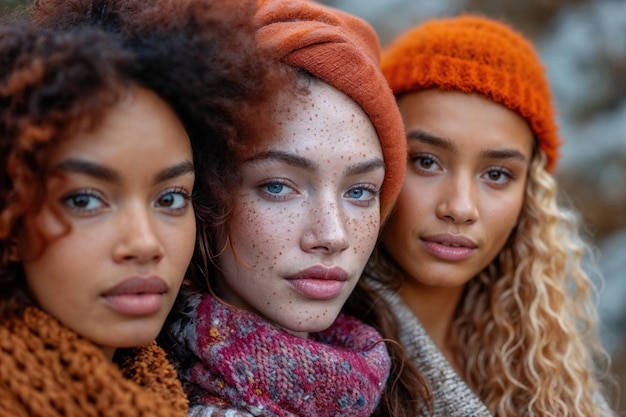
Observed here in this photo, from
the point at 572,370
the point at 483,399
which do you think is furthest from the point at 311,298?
the point at 572,370

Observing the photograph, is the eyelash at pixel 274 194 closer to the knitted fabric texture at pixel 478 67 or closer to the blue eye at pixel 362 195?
the blue eye at pixel 362 195

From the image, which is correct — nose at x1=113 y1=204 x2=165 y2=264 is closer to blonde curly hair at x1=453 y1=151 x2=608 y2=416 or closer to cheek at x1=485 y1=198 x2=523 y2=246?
cheek at x1=485 y1=198 x2=523 y2=246

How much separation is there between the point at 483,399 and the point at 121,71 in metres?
1.64

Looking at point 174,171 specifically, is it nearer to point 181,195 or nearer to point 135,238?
point 181,195

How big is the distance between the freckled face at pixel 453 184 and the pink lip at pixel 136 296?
1.00 m

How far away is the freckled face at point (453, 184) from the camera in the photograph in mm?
2334

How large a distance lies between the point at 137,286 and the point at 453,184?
1.12 metres

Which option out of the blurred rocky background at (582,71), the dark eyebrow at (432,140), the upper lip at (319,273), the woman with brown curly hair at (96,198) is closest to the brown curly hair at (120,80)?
the woman with brown curly hair at (96,198)

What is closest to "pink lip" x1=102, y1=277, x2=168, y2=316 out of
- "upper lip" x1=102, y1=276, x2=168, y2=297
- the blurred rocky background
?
"upper lip" x1=102, y1=276, x2=168, y2=297

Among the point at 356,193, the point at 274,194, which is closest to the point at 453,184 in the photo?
the point at 356,193

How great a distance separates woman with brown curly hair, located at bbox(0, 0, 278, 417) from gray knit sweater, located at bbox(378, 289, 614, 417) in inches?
36.5

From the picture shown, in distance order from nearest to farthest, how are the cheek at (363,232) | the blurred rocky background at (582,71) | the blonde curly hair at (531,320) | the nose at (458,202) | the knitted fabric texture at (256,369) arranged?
the knitted fabric texture at (256,369)
the cheek at (363,232)
the nose at (458,202)
the blonde curly hair at (531,320)
the blurred rocky background at (582,71)

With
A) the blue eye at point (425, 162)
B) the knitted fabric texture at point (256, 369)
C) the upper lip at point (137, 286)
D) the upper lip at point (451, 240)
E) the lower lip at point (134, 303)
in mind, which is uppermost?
the blue eye at point (425, 162)

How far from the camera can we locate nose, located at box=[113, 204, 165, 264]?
1494 millimetres
